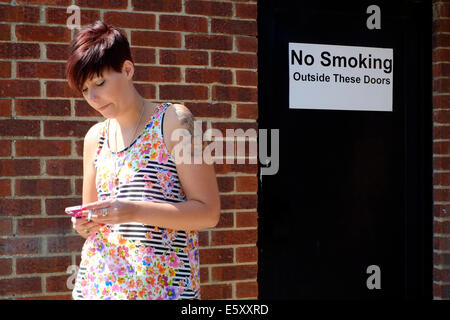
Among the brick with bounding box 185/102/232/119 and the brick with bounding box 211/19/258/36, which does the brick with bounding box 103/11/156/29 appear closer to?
the brick with bounding box 211/19/258/36

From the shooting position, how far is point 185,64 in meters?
3.08

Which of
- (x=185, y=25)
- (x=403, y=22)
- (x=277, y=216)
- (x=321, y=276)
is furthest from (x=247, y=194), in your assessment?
(x=403, y=22)

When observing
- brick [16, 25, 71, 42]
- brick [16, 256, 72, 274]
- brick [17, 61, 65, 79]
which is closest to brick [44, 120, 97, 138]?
brick [17, 61, 65, 79]

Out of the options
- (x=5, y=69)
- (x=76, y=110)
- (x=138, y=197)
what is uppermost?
(x=5, y=69)

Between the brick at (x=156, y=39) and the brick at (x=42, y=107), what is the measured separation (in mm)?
549

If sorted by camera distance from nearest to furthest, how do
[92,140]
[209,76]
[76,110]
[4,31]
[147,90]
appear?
[92,140]
[4,31]
[76,110]
[147,90]
[209,76]

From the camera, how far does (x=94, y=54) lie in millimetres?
1848

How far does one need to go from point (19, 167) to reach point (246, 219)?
1.38 metres

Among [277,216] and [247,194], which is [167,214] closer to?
[247,194]

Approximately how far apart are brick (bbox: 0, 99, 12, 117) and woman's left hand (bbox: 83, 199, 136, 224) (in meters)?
1.33

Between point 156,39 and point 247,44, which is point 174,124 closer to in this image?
point 156,39

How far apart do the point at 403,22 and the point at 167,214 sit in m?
2.63

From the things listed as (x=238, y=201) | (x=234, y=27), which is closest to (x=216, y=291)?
(x=238, y=201)

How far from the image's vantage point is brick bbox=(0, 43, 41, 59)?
2803 millimetres
